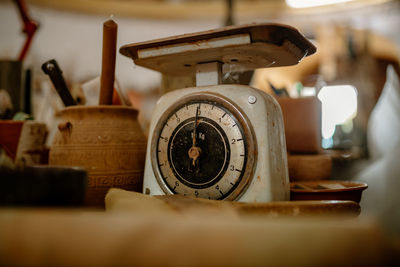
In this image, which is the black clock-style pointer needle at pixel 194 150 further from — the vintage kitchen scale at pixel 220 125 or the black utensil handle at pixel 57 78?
the black utensil handle at pixel 57 78

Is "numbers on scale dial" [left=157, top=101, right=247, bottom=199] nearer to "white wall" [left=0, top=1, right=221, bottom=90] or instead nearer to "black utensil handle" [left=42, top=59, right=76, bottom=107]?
"black utensil handle" [left=42, top=59, right=76, bottom=107]

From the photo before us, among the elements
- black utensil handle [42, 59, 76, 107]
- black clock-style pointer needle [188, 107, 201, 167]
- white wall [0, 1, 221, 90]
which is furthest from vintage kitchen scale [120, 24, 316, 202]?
white wall [0, 1, 221, 90]

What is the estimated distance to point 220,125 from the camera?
0.69 meters

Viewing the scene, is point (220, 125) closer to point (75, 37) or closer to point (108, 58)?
point (108, 58)

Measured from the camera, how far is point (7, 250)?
320mm

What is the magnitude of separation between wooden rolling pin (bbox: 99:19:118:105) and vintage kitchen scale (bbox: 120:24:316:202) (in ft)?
0.11

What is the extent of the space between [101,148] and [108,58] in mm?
224

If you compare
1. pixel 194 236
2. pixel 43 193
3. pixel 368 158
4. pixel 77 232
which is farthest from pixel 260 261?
pixel 368 158

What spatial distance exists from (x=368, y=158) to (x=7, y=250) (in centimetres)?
336

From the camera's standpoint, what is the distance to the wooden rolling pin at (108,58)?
2.54 feet

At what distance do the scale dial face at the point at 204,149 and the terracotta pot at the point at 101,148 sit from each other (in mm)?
70

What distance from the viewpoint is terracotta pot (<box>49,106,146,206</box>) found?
73cm

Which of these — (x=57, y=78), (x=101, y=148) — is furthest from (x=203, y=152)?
(x=57, y=78)

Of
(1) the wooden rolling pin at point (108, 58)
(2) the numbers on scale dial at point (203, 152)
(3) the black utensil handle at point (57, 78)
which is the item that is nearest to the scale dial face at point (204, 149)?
(2) the numbers on scale dial at point (203, 152)
